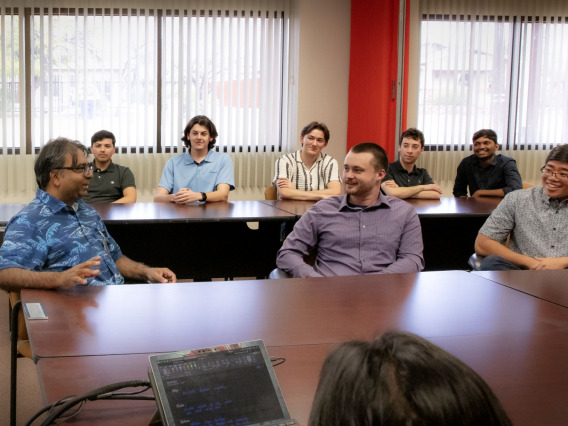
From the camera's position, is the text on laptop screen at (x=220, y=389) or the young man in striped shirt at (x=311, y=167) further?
the young man in striped shirt at (x=311, y=167)

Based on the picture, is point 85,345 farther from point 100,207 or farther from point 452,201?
point 452,201

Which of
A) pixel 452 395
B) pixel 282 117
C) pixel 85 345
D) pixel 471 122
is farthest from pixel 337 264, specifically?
Result: pixel 471 122

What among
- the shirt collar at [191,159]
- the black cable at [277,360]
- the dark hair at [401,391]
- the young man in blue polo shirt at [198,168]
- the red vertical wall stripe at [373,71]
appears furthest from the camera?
the red vertical wall stripe at [373,71]

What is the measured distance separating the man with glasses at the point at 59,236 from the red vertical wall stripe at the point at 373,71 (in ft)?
15.6

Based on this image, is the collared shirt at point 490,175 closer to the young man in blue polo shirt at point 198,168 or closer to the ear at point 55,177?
the young man in blue polo shirt at point 198,168

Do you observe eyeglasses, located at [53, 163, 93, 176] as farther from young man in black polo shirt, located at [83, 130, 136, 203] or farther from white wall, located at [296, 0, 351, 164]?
white wall, located at [296, 0, 351, 164]

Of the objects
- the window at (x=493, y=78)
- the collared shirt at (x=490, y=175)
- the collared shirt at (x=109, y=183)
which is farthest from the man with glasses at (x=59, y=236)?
the window at (x=493, y=78)

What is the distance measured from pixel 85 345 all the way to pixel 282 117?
582cm

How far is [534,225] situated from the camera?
149 inches

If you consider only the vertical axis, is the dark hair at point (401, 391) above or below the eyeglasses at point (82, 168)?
below

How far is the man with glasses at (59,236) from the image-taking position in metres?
2.53

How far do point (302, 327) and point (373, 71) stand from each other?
557 cm

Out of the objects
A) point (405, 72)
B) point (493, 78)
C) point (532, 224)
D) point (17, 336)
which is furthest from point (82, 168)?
point (493, 78)

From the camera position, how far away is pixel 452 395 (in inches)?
25.5
